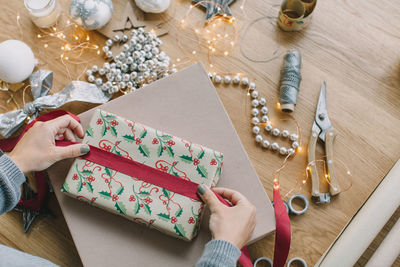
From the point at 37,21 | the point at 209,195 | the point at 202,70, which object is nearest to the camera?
the point at 209,195

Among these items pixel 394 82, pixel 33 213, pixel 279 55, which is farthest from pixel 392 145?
pixel 33 213

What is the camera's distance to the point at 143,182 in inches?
29.0

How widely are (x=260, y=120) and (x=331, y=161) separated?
0.21 meters

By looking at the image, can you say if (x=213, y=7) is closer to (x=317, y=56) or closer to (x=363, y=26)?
(x=317, y=56)

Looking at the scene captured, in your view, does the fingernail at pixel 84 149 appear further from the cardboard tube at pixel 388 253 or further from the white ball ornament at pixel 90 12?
the cardboard tube at pixel 388 253

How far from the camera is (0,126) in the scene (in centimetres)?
87

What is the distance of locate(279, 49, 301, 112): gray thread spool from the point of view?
2.94 ft

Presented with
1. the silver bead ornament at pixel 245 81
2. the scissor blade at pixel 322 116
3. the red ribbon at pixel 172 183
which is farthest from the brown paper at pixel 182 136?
the scissor blade at pixel 322 116

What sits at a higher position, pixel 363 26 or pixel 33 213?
pixel 363 26

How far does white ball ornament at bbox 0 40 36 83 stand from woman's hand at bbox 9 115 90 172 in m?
0.21

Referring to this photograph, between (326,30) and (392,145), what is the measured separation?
369 millimetres

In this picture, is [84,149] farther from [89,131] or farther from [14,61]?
[14,61]

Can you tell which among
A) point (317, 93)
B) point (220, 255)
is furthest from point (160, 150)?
point (317, 93)

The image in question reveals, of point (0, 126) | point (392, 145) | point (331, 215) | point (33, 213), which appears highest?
point (392, 145)
